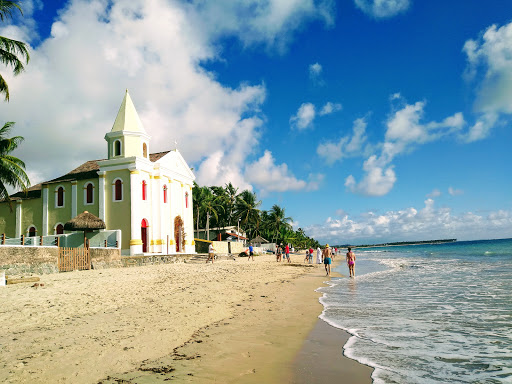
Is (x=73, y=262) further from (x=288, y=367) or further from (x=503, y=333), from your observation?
(x=503, y=333)

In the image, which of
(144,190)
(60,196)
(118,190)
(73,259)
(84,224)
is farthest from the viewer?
(60,196)

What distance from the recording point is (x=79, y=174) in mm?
28953

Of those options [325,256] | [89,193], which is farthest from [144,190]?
[325,256]

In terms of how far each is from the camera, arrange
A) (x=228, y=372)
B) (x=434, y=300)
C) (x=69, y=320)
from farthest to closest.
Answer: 1. (x=434, y=300)
2. (x=69, y=320)
3. (x=228, y=372)

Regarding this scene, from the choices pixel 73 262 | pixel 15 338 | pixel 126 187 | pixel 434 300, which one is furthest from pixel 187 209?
pixel 15 338

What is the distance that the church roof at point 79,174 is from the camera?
28484 mm

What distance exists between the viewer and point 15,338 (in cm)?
532

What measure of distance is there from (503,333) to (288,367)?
4.53m

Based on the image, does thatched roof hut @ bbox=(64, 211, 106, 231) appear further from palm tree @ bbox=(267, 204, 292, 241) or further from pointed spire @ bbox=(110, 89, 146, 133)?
palm tree @ bbox=(267, 204, 292, 241)

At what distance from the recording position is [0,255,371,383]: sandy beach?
406 cm

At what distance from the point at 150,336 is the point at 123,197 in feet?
74.5

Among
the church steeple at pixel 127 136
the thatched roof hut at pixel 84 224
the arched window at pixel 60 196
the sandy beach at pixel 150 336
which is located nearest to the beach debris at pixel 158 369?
the sandy beach at pixel 150 336

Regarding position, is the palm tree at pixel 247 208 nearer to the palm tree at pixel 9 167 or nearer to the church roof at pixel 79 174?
the church roof at pixel 79 174

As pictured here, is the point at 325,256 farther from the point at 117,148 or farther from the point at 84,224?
the point at 117,148
